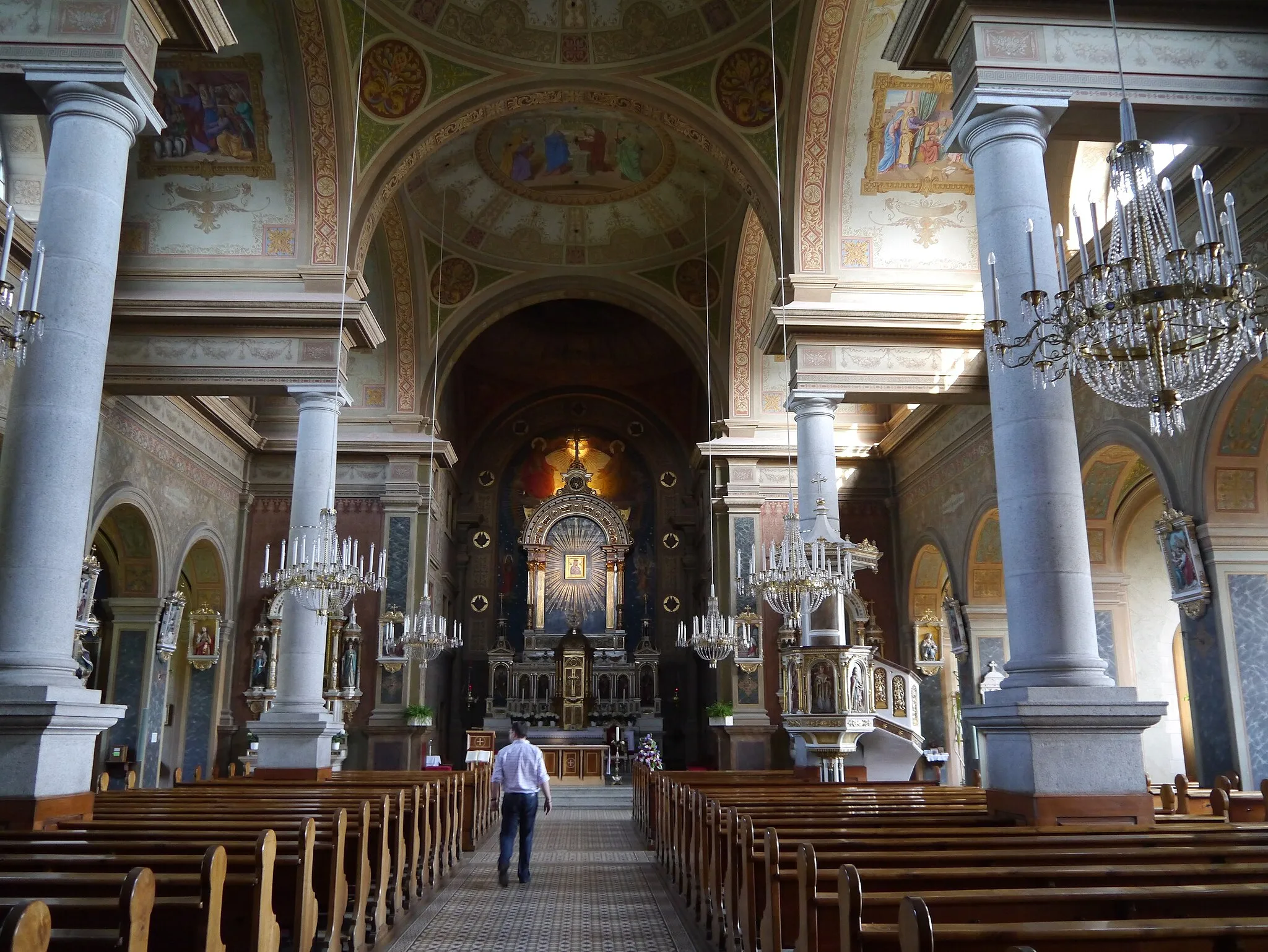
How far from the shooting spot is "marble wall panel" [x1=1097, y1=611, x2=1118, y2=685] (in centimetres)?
1355

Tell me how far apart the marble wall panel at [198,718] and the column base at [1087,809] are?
50.0 feet

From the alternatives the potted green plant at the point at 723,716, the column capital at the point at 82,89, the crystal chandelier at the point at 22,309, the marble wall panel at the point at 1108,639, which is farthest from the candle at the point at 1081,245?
the potted green plant at the point at 723,716

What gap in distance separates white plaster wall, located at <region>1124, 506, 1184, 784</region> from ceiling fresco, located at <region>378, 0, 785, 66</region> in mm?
9329

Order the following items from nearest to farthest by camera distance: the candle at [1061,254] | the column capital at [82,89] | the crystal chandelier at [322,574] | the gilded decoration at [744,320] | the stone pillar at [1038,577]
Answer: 1. the candle at [1061,254]
2. the stone pillar at [1038,577]
3. the column capital at [82,89]
4. the crystal chandelier at [322,574]
5. the gilded decoration at [744,320]

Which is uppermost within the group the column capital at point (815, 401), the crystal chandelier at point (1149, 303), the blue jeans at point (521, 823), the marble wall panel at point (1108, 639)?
the column capital at point (815, 401)

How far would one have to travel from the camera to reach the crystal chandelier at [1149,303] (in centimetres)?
500

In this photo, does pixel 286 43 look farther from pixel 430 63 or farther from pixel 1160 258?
pixel 1160 258

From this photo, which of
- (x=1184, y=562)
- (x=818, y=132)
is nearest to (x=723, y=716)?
(x=1184, y=562)

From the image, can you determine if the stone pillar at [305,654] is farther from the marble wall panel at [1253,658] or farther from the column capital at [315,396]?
the marble wall panel at [1253,658]

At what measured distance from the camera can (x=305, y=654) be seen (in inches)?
449

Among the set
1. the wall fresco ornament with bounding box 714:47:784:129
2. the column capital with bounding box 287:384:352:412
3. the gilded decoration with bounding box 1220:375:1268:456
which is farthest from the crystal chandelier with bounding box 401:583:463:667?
the gilded decoration with bounding box 1220:375:1268:456

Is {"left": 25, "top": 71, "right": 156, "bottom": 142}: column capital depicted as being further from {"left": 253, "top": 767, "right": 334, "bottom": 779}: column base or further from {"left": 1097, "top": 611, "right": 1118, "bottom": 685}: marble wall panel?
{"left": 1097, "top": 611, "right": 1118, "bottom": 685}: marble wall panel

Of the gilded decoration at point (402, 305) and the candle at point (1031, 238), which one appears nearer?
the candle at point (1031, 238)

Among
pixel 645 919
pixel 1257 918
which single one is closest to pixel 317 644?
pixel 645 919
